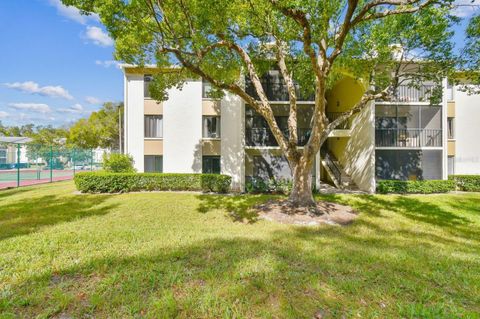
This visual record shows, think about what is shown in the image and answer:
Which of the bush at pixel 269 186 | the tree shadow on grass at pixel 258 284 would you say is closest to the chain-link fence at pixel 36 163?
the bush at pixel 269 186

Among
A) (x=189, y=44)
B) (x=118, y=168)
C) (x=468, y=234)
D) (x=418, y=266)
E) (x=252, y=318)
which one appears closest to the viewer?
(x=252, y=318)

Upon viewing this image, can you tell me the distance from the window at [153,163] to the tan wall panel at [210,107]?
4.57 meters

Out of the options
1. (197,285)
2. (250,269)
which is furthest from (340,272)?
(197,285)

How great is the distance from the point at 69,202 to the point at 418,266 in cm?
1280

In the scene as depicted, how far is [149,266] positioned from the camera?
425 centimetres

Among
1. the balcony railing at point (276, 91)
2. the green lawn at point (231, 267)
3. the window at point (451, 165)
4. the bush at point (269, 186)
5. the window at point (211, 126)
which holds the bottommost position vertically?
the green lawn at point (231, 267)

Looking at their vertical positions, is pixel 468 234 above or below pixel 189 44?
below

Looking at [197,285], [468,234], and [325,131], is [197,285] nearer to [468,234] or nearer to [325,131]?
[325,131]

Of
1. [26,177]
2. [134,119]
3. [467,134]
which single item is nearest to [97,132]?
[26,177]

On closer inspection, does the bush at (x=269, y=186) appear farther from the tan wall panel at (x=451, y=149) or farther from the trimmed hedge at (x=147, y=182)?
the tan wall panel at (x=451, y=149)

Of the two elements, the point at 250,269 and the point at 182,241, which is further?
the point at 182,241

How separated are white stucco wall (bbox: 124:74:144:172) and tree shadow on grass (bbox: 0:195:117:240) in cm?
443

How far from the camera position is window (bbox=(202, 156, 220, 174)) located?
617 inches

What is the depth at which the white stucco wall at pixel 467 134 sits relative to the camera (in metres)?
16.0
